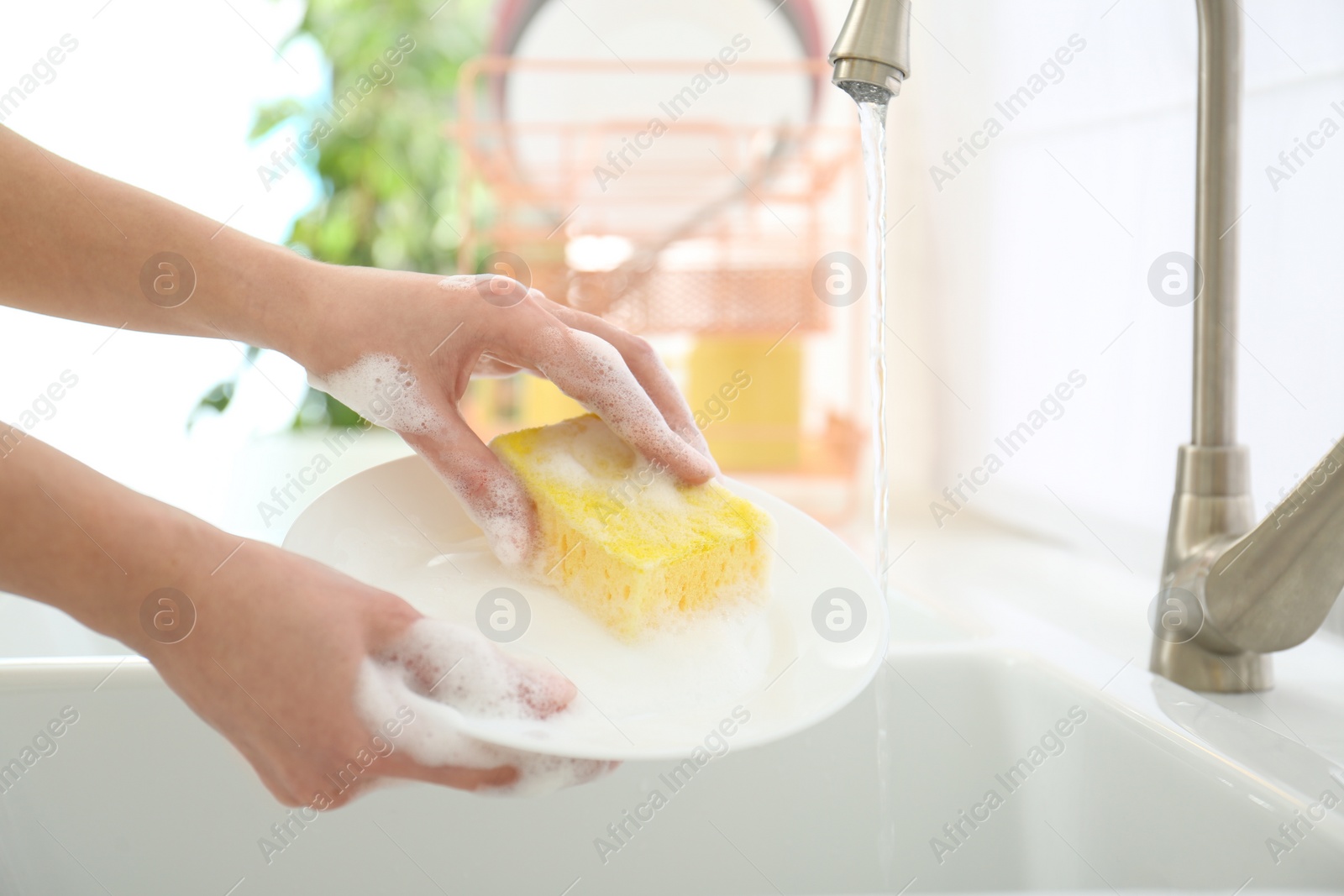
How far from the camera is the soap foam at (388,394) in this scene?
0.47 m

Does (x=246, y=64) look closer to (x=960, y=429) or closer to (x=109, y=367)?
(x=109, y=367)

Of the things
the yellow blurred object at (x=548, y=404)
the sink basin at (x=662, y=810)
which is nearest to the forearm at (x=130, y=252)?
the sink basin at (x=662, y=810)

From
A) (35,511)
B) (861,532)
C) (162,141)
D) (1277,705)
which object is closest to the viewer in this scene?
(35,511)

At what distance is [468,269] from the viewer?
1182 mm

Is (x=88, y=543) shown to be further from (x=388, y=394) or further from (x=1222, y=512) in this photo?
(x=1222, y=512)

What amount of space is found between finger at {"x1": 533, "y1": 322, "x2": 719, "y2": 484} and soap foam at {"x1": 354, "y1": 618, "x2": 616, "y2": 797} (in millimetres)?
130

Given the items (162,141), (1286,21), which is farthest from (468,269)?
(162,141)

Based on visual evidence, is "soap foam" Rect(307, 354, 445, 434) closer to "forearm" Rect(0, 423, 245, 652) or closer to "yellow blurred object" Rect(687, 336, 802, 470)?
"forearm" Rect(0, 423, 245, 652)

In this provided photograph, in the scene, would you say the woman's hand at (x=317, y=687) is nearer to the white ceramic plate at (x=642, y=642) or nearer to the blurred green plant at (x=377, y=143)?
the white ceramic plate at (x=642, y=642)

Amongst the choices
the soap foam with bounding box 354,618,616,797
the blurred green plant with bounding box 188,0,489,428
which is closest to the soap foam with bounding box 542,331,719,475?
the soap foam with bounding box 354,618,616,797

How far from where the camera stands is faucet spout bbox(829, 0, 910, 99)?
0.43m

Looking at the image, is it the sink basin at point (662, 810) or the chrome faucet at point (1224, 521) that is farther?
the sink basin at point (662, 810)

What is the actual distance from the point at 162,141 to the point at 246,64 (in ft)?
1.29

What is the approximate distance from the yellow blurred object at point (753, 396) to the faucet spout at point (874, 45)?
27.3 inches
